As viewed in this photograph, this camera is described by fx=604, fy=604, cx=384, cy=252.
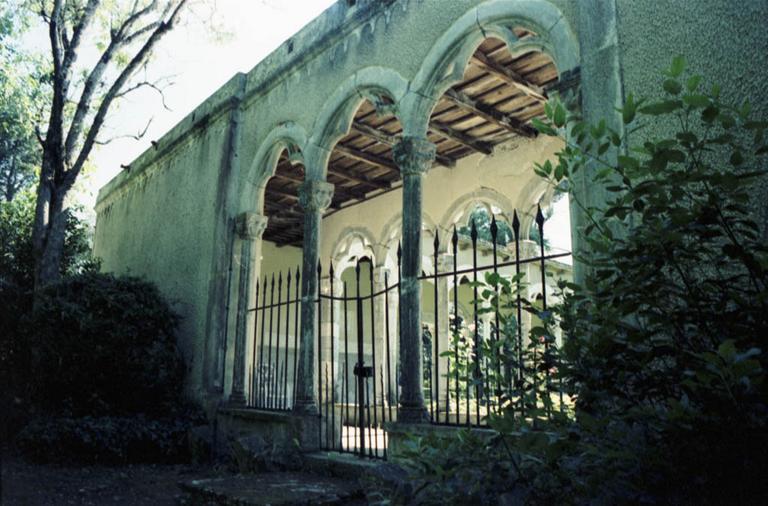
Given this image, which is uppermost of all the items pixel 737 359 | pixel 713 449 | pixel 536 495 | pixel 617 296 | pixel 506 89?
pixel 506 89

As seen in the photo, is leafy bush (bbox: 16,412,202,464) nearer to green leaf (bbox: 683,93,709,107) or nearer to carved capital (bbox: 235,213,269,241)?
carved capital (bbox: 235,213,269,241)

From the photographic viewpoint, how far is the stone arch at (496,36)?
14.0ft

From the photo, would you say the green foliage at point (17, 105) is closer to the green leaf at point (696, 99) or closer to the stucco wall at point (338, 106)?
the stucco wall at point (338, 106)

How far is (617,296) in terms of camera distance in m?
1.84

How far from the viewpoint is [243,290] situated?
→ 7.25 meters

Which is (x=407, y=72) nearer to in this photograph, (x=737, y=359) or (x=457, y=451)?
(x=457, y=451)

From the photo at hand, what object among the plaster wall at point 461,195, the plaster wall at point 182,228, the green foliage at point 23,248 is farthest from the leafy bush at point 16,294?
the plaster wall at point 461,195

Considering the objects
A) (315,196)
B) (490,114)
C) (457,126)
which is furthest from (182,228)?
(490,114)

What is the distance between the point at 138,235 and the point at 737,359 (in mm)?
10458

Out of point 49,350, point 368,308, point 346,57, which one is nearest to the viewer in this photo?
point 346,57

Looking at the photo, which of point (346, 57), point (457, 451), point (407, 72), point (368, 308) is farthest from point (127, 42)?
point (457, 451)

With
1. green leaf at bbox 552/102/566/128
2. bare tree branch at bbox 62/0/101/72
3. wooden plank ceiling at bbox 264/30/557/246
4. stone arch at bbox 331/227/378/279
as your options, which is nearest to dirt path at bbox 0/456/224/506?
wooden plank ceiling at bbox 264/30/557/246

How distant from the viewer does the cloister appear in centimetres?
476

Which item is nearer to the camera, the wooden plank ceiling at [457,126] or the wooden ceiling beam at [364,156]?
the wooden plank ceiling at [457,126]
